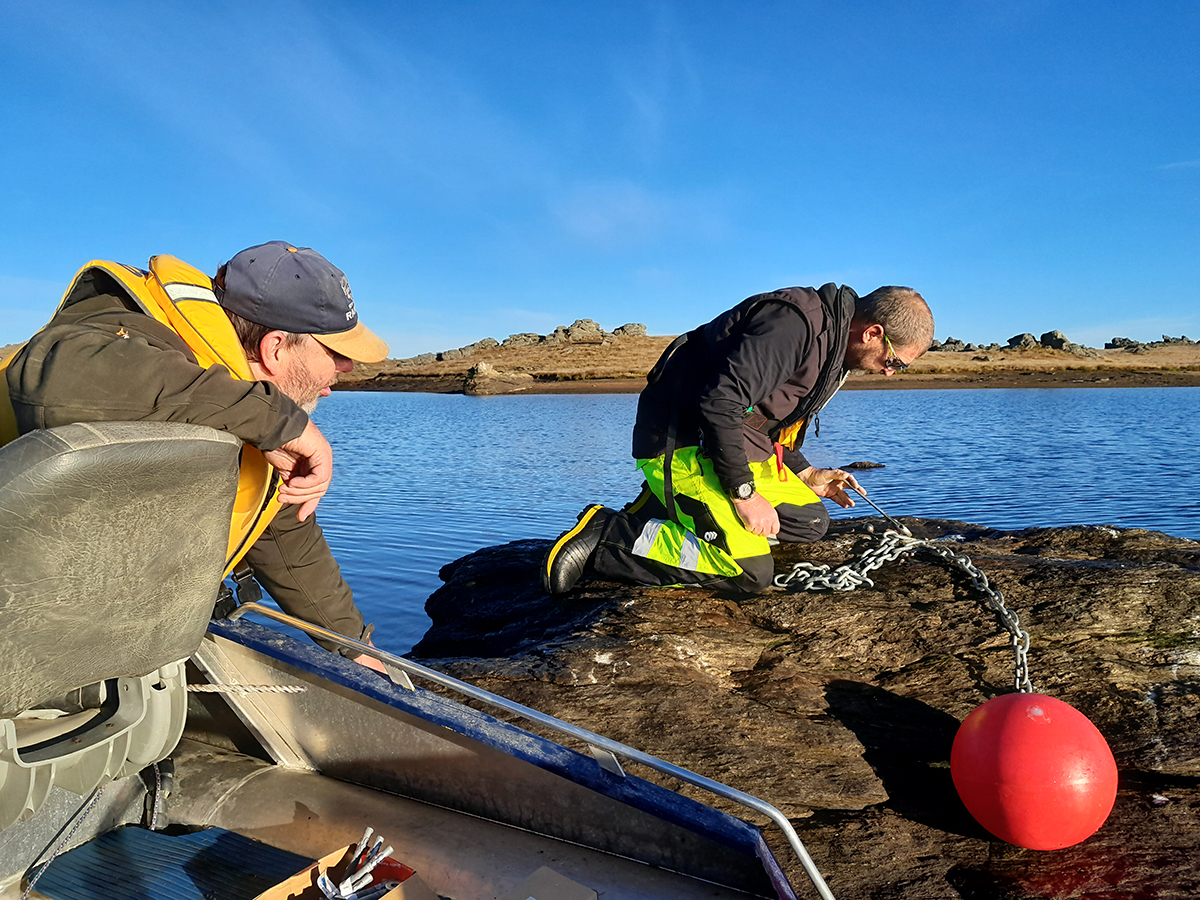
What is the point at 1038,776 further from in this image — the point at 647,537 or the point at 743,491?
the point at 647,537

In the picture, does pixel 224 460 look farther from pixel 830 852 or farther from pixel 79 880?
pixel 830 852

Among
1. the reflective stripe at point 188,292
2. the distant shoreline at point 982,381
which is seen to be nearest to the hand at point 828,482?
the reflective stripe at point 188,292

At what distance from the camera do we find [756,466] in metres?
4.75

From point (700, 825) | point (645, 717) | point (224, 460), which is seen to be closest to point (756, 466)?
point (645, 717)

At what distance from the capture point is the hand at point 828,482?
5395 millimetres

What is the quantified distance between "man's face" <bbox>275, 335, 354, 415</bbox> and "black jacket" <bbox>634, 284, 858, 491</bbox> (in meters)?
2.02

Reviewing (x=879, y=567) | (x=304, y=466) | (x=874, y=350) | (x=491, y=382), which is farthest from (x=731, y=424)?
(x=491, y=382)

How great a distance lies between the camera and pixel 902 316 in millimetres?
4328

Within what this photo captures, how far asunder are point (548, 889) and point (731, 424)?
2.57 meters

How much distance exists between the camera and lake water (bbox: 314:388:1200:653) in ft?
29.2

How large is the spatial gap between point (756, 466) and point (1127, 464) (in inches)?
488

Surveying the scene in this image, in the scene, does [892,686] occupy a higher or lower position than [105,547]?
lower

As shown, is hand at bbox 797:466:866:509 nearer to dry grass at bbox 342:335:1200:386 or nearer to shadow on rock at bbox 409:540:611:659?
shadow on rock at bbox 409:540:611:659

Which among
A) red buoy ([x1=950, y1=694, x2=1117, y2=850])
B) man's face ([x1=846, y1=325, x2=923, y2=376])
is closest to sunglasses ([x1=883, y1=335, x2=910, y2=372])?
man's face ([x1=846, y1=325, x2=923, y2=376])
